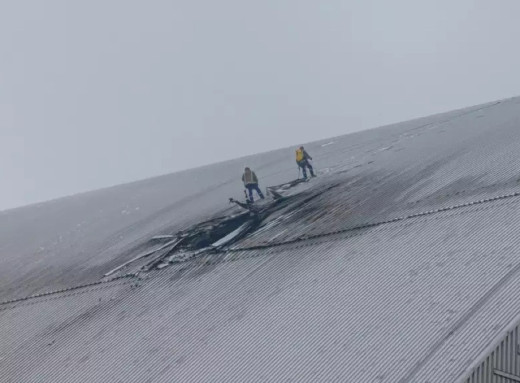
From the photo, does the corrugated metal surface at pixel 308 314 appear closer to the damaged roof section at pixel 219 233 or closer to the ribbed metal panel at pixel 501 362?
the ribbed metal panel at pixel 501 362

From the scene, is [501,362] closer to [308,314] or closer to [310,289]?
[308,314]

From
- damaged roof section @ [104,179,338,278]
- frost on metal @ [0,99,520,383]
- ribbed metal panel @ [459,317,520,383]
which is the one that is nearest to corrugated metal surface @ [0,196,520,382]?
frost on metal @ [0,99,520,383]

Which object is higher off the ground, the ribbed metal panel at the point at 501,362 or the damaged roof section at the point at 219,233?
the damaged roof section at the point at 219,233

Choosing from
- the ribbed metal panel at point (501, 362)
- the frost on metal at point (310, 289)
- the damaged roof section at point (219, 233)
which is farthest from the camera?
the damaged roof section at point (219, 233)

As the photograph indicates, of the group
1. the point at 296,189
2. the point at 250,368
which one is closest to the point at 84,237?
the point at 296,189

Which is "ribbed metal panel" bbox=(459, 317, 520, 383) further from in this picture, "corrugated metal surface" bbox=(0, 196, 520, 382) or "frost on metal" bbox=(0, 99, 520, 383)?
"corrugated metal surface" bbox=(0, 196, 520, 382)

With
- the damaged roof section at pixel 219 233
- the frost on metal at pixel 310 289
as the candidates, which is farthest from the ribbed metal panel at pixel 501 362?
the damaged roof section at pixel 219 233

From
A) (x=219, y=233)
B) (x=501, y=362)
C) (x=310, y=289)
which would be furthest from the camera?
(x=219, y=233)

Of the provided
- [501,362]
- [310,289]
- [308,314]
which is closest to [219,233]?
[310,289]

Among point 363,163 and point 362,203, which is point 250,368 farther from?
point 363,163
